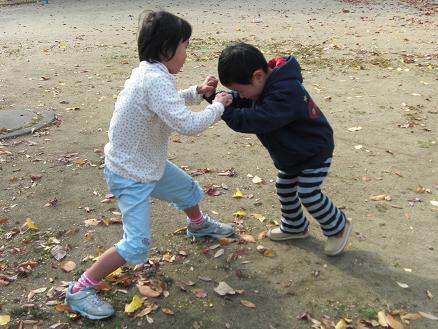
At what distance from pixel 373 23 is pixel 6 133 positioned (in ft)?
30.8

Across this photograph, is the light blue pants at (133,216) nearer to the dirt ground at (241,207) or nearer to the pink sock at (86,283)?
the pink sock at (86,283)

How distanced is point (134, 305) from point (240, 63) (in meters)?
1.46

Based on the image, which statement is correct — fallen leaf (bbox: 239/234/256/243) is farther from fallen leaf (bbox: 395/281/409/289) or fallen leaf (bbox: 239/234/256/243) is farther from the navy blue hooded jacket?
fallen leaf (bbox: 395/281/409/289)

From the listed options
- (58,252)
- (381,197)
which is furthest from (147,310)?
(381,197)

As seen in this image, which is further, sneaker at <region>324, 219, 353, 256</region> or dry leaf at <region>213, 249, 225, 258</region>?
dry leaf at <region>213, 249, 225, 258</region>

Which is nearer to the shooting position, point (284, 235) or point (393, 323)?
point (393, 323)

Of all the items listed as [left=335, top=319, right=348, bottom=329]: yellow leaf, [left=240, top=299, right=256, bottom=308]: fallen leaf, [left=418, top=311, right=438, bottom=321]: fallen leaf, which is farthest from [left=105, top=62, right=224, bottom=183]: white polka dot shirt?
[left=418, top=311, right=438, bottom=321]: fallen leaf

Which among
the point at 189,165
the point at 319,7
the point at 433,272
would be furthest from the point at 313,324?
the point at 319,7

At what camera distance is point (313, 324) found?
107 inches

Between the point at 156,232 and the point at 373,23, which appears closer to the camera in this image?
the point at 156,232

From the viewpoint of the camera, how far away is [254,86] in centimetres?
282

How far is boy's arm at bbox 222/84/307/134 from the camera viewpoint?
2.72 m

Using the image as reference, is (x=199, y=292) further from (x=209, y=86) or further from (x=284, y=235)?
(x=209, y=86)

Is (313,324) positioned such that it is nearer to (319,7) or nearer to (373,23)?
(373,23)
